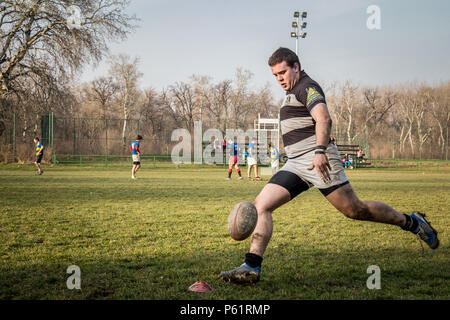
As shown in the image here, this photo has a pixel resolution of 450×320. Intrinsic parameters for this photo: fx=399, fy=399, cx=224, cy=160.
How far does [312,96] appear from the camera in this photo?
3.98 m

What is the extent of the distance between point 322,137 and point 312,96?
1.46 ft

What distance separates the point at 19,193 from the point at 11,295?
31.8ft

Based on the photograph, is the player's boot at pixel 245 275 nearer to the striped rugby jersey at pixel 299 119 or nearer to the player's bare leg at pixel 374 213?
the player's bare leg at pixel 374 213

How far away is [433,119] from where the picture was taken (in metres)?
61.0

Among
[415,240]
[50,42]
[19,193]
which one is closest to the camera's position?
[415,240]

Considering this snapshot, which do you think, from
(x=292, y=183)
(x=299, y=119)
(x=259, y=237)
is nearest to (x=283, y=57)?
(x=299, y=119)

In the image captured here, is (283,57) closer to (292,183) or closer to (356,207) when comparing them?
(292,183)

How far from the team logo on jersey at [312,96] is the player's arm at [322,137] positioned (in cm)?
8

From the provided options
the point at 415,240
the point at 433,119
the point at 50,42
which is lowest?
the point at 415,240

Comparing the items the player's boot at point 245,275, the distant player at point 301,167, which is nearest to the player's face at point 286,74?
the distant player at point 301,167

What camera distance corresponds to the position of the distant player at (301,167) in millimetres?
3922
